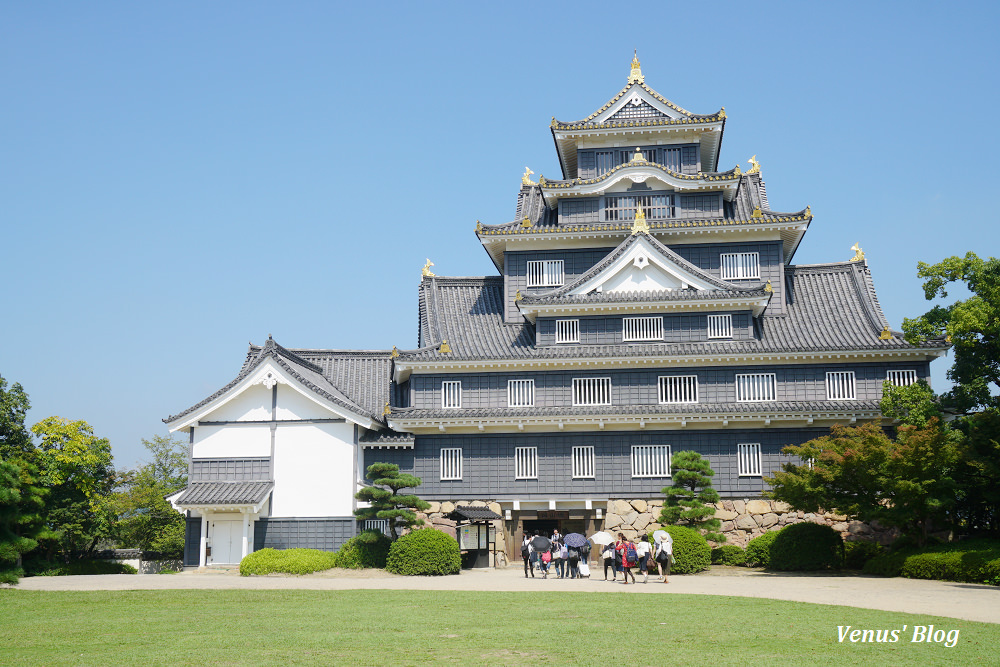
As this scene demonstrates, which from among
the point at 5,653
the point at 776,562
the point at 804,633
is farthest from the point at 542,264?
the point at 5,653

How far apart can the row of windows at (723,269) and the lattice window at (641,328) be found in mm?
3899

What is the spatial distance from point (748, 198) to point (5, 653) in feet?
112

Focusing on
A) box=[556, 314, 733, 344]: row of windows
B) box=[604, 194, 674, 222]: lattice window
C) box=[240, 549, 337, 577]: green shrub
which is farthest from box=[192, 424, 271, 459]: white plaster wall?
box=[604, 194, 674, 222]: lattice window

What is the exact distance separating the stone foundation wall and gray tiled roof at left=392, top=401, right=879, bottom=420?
3.44 metres

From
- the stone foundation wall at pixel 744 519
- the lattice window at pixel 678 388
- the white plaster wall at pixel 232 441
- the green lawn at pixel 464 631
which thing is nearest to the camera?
the green lawn at pixel 464 631

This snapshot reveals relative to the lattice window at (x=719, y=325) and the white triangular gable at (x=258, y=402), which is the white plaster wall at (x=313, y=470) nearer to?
the white triangular gable at (x=258, y=402)

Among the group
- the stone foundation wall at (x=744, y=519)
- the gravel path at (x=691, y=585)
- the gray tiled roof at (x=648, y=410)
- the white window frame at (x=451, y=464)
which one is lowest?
the gravel path at (x=691, y=585)

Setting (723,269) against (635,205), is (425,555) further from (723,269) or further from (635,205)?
(635,205)

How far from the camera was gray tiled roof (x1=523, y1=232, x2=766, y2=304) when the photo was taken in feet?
118

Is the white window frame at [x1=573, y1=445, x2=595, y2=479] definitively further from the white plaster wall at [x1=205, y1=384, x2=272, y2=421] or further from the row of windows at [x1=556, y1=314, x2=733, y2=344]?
the white plaster wall at [x1=205, y1=384, x2=272, y2=421]

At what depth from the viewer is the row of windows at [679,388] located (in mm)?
35281

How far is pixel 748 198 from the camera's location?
4066 centimetres

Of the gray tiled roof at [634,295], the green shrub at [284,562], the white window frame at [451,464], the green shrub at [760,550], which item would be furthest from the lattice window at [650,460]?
the green shrub at [284,562]

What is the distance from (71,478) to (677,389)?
25015 mm
